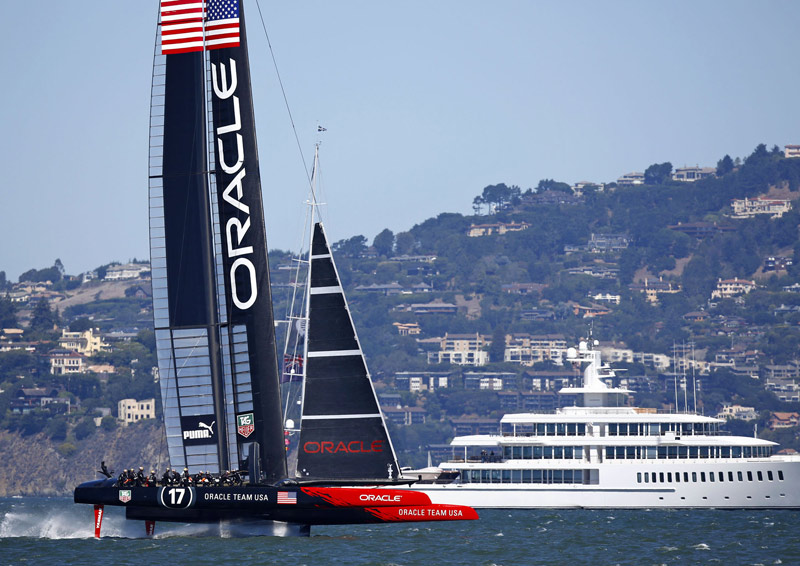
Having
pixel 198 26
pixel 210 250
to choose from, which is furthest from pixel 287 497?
pixel 198 26

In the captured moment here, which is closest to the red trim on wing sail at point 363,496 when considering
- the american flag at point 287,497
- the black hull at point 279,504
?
the black hull at point 279,504

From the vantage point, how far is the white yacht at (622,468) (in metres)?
53.6

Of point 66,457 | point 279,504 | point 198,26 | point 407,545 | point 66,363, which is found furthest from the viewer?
point 66,363

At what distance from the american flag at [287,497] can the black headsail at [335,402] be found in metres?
2.35

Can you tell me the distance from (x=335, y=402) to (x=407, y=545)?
4536 mm

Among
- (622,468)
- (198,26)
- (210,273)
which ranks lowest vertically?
(622,468)

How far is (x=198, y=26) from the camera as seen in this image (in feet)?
98.5

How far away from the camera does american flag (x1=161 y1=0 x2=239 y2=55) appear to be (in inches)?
1182

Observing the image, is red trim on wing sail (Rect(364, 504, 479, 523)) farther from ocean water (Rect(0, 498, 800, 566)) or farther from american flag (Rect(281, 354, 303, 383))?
american flag (Rect(281, 354, 303, 383))

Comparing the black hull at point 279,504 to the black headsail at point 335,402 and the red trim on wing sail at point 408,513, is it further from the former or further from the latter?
the black headsail at point 335,402

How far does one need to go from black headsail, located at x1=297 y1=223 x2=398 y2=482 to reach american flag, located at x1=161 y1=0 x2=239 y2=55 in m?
5.44

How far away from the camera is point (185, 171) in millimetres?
30172

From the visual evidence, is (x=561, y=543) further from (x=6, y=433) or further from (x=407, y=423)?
(x=407, y=423)

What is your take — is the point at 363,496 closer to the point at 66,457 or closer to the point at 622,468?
the point at 622,468
